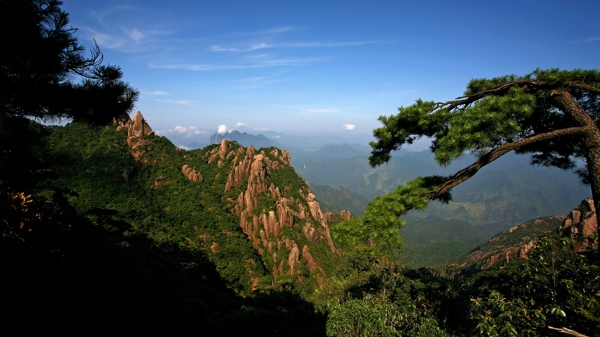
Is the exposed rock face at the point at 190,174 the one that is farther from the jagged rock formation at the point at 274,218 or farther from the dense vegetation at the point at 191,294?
the dense vegetation at the point at 191,294

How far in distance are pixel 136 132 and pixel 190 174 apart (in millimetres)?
11621

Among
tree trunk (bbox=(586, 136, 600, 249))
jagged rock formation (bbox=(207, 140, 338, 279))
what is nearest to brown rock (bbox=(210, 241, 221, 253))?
jagged rock formation (bbox=(207, 140, 338, 279))

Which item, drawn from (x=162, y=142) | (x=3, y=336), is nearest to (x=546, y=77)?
(x=3, y=336)

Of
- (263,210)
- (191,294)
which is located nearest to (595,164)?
(191,294)

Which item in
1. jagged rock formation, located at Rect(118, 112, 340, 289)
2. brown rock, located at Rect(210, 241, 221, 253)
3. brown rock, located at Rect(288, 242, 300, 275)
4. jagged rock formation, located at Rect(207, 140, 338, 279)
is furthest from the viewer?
jagged rock formation, located at Rect(207, 140, 338, 279)

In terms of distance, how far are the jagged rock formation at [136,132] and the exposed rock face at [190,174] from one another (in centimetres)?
688

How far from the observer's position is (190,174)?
150ft

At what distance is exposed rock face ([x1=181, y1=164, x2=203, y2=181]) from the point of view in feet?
150

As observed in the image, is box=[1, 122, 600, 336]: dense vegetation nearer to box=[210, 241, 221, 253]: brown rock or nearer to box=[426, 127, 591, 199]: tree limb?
box=[426, 127, 591, 199]: tree limb

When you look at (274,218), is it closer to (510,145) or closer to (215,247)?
(215,247)

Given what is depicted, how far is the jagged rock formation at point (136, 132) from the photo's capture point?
43.5m

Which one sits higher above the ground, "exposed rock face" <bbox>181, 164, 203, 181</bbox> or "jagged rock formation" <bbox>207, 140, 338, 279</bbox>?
"exposed rock face" <bbox>181, 164, 203, 181</bbox>

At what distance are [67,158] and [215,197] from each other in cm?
1958

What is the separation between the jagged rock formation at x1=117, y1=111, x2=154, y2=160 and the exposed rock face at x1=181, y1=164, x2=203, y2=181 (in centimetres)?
688
